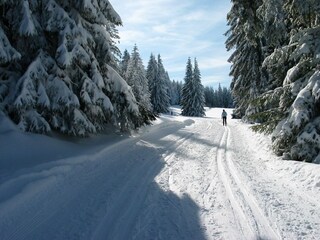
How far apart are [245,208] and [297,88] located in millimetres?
5380

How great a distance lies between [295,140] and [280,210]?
4511 mm

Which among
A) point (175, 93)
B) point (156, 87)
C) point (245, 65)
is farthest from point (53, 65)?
point (175, 93)

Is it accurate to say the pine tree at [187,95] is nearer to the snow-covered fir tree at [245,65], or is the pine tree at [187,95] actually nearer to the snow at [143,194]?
→ the snow-covered fir tree at [245,65]

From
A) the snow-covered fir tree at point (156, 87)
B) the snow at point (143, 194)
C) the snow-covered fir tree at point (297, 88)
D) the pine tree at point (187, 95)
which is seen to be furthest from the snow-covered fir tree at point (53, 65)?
the pine tree at point (187, 95)

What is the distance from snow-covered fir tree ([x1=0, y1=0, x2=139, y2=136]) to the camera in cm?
1044

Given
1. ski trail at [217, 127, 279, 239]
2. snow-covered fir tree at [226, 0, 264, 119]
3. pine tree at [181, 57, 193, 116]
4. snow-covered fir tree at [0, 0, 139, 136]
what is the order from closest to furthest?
ski trail at [217, 127, 279, 239], snow-covered fir tree at [0, 0, 139, 136], snow-covered fir tree at [226, 0, 264, 119], pine tree at [181, 57, 193, 116]

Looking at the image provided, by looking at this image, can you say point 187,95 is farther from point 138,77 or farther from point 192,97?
point 138,77

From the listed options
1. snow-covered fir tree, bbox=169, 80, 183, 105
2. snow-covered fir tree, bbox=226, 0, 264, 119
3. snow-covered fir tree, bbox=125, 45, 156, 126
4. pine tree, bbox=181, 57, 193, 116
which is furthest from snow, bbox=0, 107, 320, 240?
snow-covered fir tree, bbox=169, 80, 183, 105

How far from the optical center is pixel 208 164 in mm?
10938

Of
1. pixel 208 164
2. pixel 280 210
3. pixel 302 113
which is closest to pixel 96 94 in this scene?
pixel 208 164

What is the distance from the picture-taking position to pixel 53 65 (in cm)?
1142

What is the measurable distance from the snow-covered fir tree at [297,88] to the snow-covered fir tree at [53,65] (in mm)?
5678

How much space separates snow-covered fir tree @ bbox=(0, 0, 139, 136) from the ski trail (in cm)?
538

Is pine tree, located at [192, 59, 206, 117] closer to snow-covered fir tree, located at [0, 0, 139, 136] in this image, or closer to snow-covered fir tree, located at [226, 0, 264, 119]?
snow-covered fir tree, located at [226, 0, 264, 119]
